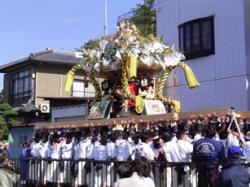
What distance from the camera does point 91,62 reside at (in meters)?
15.3

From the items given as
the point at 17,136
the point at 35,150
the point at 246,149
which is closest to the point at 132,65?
the point at 35,150

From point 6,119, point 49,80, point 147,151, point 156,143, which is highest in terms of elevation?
point 49,80

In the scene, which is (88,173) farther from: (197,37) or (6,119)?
(6,119)

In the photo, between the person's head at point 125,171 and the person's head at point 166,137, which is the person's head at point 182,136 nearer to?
the person's head at point 166,137

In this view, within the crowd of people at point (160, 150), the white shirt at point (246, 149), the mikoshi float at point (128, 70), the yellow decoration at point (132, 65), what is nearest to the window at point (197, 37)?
the mikoshi float at point (128, 70)

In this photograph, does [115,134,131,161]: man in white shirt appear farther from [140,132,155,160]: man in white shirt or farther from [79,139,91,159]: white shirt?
[79,139,91,159]: white shirt

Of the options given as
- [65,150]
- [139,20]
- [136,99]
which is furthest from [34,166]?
[139,20]

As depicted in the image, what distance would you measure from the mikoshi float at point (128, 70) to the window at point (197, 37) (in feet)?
15.3

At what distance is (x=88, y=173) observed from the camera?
12.1 metres

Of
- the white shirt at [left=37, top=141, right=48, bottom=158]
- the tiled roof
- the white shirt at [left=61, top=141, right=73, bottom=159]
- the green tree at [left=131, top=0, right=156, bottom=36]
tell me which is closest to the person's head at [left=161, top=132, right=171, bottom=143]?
the white shirt at [left=61, top=141, right=73, bottom=159]

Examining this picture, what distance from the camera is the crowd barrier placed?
30.9 feet

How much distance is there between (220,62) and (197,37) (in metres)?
1.64

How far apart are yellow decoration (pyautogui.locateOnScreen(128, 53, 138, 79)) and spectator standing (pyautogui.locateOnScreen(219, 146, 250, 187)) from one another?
7401 millimetres

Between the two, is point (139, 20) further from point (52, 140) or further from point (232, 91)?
point (52, 140)
